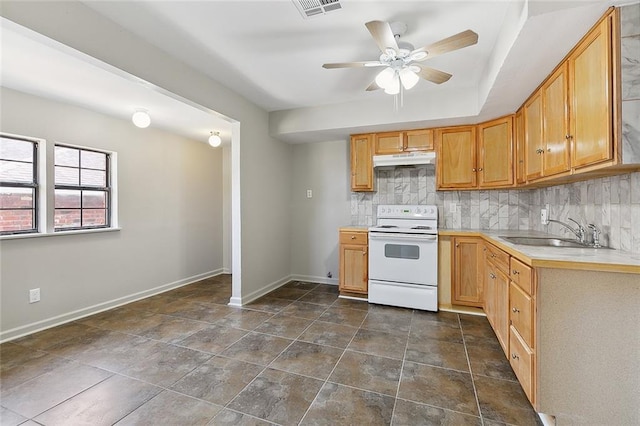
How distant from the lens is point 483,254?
3.04m

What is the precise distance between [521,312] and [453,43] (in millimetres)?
1728

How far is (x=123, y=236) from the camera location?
143 inches

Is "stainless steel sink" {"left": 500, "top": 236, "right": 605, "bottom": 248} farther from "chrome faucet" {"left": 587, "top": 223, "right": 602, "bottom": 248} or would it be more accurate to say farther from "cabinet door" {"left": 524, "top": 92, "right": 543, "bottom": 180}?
"cabinet door" {"left": 524, "top": 92, "right": 543, "bottom": 180}

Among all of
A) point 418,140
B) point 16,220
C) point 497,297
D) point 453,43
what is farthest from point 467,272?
point 16,220

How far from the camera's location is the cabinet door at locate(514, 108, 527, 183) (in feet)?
9.29

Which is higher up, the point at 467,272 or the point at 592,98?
the point at 592,98

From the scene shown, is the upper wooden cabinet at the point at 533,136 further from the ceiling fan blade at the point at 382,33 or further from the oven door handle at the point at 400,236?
the ceiling fan blade at the point at 382,33

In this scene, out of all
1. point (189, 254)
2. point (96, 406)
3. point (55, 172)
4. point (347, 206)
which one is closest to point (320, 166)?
point (347, 206)

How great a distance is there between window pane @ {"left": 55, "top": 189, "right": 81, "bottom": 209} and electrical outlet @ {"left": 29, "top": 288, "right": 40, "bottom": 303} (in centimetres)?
86

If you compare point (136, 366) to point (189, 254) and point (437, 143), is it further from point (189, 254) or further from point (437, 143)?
point (437, 143)

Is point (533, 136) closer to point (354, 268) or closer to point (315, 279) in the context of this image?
point (354, 268)

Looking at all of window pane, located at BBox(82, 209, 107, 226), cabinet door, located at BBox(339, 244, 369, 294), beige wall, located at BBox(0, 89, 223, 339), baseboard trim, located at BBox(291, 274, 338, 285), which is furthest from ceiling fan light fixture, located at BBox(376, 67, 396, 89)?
window pane, located at BBox(82, 209, 107, 226)

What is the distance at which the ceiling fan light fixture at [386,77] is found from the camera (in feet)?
6.95

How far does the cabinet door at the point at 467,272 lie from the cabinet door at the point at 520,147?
0.76 m
